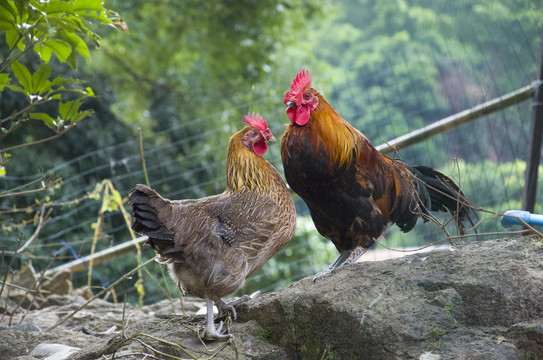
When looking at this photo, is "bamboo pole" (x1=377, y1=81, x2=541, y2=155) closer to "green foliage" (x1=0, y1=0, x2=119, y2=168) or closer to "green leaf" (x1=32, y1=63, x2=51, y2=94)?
"green foliage" (x1=0, y1=0, x2=119, y2=168)

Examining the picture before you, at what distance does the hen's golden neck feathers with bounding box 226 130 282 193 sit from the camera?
3668 mm

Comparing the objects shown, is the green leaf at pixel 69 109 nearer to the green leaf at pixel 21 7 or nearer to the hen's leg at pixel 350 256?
the green leaf at pixel 21 7

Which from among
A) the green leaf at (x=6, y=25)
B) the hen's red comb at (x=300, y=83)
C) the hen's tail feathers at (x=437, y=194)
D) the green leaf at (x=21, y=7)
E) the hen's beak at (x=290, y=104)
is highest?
the green leaf at (x=21, y=7)

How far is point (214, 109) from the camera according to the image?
13.6 m

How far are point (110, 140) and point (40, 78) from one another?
7.27 m

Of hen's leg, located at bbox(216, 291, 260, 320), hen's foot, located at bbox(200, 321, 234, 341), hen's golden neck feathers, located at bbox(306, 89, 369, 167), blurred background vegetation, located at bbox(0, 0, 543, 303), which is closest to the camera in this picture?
hen's foot, located at bbox(200, 321, 234, 341)

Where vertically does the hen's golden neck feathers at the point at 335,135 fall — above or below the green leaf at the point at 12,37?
below

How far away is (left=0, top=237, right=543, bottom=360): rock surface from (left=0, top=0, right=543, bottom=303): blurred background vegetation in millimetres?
859

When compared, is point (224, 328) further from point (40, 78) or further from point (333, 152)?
point (40, 78)

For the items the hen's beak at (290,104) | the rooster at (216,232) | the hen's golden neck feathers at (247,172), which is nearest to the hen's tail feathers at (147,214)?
the rooster at (216,232)

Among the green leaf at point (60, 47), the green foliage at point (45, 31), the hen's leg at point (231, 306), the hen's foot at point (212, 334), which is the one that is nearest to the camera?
the hen's foot at point (212, 334)

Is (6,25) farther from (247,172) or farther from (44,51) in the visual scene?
(247,172)

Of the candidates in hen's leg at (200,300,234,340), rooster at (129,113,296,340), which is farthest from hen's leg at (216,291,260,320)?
hen's leg at (200,300,234,340)

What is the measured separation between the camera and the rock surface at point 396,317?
99.9 inches
